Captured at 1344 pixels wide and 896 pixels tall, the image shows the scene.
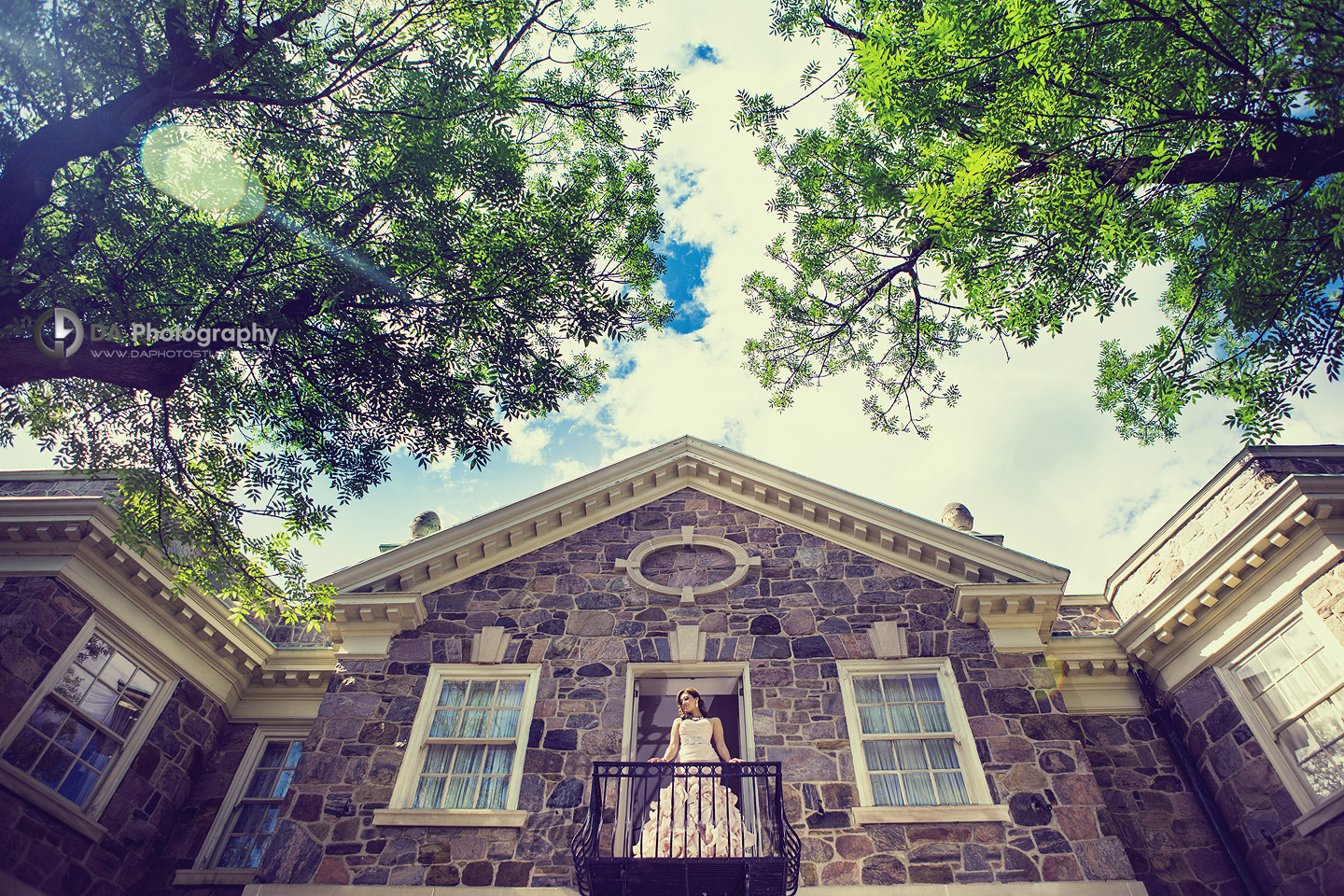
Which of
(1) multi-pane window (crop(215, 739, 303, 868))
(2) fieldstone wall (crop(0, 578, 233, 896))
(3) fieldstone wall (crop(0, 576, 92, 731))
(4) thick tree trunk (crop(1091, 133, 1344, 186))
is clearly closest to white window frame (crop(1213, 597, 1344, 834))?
(4) thick tree trunk (crop(1091, 133, 1344, 186))

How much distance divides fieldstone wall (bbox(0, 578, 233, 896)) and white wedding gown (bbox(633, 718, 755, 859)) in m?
6.25

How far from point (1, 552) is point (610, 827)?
794 cm

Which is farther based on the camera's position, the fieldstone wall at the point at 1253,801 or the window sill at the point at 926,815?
the window sill at the point at 926,815

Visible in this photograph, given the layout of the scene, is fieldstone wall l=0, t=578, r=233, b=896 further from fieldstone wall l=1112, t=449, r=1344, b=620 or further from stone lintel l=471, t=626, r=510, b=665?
fieldstone wall l=1112, t=449, r=1344, b=620

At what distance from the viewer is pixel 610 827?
8.17 m

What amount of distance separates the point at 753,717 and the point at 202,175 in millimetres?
8865

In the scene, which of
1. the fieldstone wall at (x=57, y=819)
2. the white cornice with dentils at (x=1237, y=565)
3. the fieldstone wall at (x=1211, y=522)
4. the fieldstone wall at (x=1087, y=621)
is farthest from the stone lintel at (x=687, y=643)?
the fieldstone wall at (x=57, y=819)

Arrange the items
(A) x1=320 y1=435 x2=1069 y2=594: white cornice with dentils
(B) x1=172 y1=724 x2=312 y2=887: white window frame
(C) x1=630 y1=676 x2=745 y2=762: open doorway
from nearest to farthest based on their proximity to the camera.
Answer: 1. (B) x1=172 y1=724 x2=312 y2=887: white window frame
2. (C) x1=630 y1=676 x2=745 y2=762: open doorway
3. (A) x1=320 y1=435 x2=1069 y2=594: white cornice with dentils

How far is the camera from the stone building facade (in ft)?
26.0

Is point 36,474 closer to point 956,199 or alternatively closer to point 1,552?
point 1,552

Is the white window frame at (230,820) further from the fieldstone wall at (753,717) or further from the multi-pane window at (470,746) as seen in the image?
the multi-pane window at (470,746)

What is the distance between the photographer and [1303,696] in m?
7.95

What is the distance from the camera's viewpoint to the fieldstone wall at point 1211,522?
9336 mm

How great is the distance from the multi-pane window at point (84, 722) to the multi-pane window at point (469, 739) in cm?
376
